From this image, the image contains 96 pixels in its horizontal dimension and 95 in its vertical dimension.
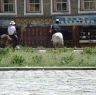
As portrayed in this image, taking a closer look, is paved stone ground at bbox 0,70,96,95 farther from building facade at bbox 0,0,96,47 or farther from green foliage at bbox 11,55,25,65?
building facade at bbox 0,0,96,47

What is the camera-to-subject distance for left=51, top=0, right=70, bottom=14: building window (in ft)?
121

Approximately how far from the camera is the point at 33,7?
37.1m

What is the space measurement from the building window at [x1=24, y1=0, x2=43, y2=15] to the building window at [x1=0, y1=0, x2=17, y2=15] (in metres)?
0.87

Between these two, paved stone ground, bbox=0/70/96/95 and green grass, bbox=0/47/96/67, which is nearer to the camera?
paved stone ground, bbox=0/70/96/95

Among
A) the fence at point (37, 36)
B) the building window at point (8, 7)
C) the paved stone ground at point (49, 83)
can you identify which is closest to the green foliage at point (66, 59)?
the paved stone ground at point (49, 83)

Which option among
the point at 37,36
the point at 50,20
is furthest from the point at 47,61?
the point at 50,20

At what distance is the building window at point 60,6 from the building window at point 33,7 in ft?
3.21

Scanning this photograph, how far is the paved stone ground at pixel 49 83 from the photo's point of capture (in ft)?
40.5

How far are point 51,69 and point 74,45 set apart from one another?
673 inches

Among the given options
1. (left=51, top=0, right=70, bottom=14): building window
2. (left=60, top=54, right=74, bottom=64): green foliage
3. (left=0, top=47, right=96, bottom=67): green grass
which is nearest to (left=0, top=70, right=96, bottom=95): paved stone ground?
(left=0, top=47, right=96, bottom=67): green grass

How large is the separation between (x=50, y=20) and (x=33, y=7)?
1.71 m

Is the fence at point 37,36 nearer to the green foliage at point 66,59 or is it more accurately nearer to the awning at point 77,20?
the awning at point 77,20

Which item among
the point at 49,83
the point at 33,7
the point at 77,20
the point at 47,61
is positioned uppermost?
the point at 33,7

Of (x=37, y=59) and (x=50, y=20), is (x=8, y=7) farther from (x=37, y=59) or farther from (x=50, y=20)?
(x=37, y=59)
